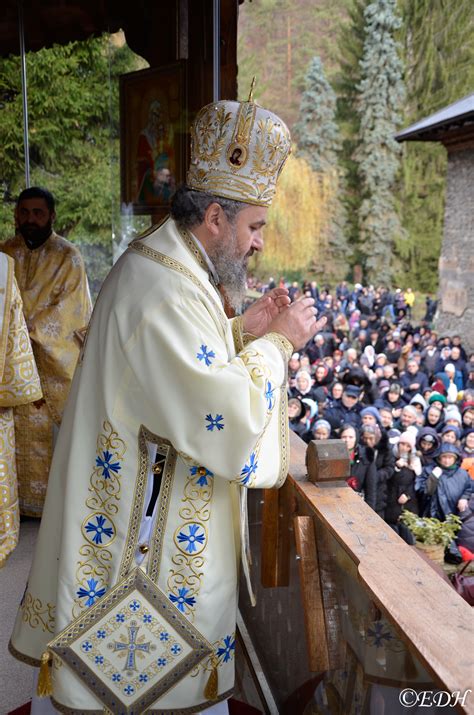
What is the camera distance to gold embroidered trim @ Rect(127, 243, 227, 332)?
1736 mm

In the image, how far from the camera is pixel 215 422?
1632 millimetres

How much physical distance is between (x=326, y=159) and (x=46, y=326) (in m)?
31.7

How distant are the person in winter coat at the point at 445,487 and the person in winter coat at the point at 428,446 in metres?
0.30

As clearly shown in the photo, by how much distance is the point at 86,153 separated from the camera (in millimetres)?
6188

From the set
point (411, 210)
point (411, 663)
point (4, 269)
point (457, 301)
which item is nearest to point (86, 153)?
point (4, 269)

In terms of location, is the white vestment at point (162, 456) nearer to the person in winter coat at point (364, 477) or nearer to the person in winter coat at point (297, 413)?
the person in winter coat at point (364, 477)

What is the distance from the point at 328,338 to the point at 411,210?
59.7 feet

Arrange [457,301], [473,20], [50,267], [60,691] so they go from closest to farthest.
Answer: [60,691]
[50,267]
[457,301]
[473,20]

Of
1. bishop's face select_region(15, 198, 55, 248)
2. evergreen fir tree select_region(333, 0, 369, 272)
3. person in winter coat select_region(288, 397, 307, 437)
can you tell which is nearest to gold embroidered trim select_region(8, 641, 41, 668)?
bishop's face select_region(15, 198, 55, 248)

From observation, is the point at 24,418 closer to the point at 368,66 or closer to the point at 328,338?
the point at 328,338

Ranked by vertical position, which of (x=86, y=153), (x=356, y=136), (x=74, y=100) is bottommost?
(x=86, y=153)

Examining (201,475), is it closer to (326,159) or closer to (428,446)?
(428,446)

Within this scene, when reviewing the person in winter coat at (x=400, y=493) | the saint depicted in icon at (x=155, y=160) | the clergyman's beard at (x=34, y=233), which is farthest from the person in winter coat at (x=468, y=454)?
the clergyman's beard at (x=34, y=233)

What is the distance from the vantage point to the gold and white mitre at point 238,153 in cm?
186
